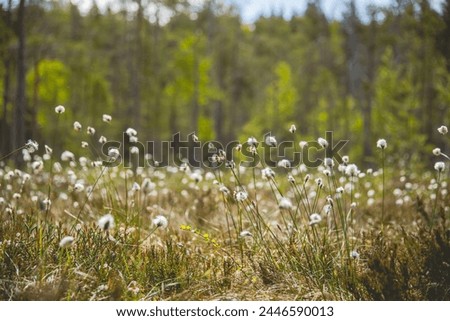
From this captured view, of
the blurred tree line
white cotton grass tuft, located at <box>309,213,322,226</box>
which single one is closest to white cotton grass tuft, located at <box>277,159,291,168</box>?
white cotton grass tuft, located at <box>309,213,322,226</box>

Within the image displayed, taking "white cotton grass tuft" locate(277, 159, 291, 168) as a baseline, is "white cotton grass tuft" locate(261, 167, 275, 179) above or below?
below

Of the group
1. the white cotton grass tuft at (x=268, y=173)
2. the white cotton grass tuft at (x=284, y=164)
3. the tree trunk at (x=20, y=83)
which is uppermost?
the tree trunk at (x=20, y=83)

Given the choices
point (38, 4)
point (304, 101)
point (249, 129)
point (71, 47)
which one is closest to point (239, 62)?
point (304, 101)

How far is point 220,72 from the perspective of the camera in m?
29.4

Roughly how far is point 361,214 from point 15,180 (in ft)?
15.9

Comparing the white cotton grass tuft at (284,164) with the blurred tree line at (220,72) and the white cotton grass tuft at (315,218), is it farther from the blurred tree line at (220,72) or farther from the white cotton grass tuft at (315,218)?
the blurred tree line at (220,72)

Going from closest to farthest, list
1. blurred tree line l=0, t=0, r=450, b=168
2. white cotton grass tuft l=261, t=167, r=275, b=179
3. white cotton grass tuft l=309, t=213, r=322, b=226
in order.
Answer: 1. white cotton grass tuft l=309, t=213, r=322, b=226
2. white cotton grass tuft l=261, t=167, r=275, b=179
3. blurred tree line l=0, t=0, r=450, b=168

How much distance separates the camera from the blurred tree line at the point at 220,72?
11.0m

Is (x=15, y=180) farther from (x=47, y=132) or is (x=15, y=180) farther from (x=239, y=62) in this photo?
(x=239, y=62)

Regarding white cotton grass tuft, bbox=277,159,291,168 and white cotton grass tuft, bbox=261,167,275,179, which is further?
white cotton grass tuft, bbox=277,159,291,168

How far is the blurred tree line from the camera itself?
1095cm

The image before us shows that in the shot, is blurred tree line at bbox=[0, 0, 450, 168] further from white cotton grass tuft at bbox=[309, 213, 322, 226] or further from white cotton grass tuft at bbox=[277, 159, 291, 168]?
white cotton grass tuft at bbox=[309, 213, 322, 226]

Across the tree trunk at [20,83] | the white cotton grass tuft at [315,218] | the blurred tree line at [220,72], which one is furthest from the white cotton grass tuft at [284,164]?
the tree trunk at [20,83]

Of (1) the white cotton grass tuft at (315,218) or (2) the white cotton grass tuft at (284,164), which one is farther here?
(2) the white cotton grass tuft at (284,164)
